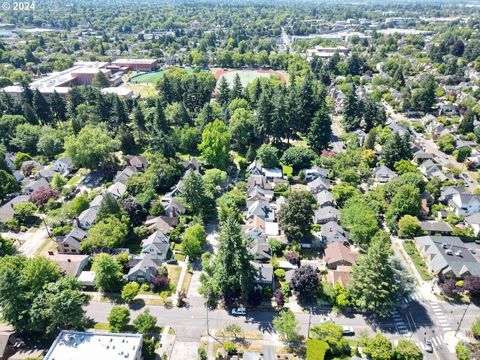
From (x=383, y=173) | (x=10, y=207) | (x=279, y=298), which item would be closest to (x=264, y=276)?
(x=279, y=298)

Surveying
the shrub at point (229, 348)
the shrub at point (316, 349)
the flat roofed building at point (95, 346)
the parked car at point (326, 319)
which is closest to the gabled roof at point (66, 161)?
the flat roofed building at point (95, 346)

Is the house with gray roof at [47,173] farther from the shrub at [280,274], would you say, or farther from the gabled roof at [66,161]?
the shrub at [280,274]

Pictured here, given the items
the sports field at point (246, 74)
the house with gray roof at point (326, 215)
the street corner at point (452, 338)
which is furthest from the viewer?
the sports field at point (246, 74)

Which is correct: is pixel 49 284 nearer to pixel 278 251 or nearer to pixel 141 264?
pixel 141 264

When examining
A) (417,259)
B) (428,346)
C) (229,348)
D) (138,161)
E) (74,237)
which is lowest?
(417,259)

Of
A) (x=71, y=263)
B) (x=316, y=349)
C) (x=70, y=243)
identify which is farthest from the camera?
(x=70, y=243)

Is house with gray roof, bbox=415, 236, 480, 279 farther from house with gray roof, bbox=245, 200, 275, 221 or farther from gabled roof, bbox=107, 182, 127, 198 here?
gabled roof, bbox=107, 182, 127, 198

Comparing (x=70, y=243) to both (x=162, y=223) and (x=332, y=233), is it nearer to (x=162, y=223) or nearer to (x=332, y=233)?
(x=162, y=223)

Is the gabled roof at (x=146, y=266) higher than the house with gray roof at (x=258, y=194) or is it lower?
higher
